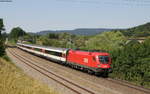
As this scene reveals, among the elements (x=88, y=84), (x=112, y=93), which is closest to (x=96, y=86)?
(x=88, y=84)

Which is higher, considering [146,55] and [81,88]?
[146,55]

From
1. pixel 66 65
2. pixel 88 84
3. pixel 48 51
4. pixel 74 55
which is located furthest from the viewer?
pixel 48 51

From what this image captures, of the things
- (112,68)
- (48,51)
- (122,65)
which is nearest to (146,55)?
(122,65)

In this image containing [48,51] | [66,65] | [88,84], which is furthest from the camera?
[48,51]

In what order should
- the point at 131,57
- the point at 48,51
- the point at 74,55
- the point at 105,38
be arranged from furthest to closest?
the point at 105,38 → the point at 48,51 → the point at 74,55 → the point at 131,57

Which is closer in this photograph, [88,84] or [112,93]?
[112,93]

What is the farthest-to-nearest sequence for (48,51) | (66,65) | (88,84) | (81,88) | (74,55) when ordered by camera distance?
(48,51), (66,65), (74,55), (88,84), (81,88)

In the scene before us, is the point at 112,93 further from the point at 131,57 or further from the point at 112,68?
the point at 112,68

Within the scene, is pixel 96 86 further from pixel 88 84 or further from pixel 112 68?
pixel 112 68

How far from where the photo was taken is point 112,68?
3294 centimetres

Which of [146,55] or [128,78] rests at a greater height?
[146,55]

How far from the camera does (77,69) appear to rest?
4069cm

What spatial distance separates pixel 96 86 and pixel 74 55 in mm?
14919

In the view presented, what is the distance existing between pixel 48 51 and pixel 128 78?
2947 cm
